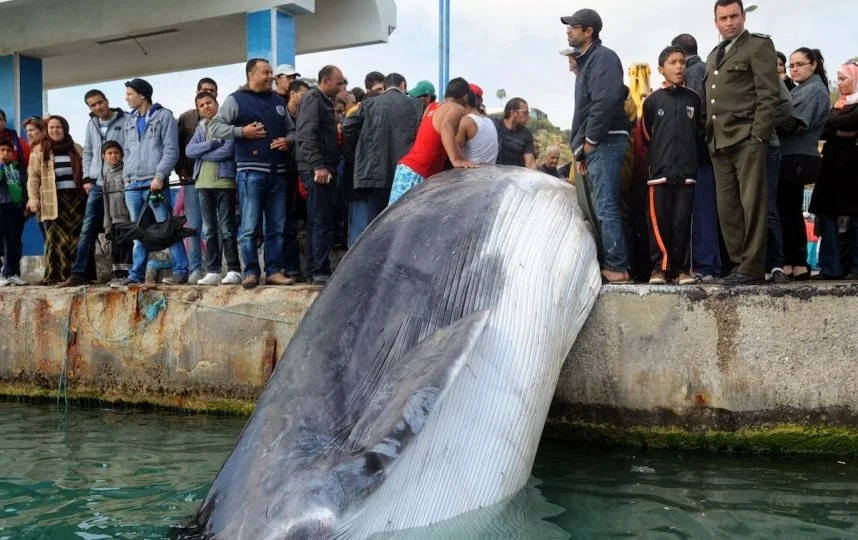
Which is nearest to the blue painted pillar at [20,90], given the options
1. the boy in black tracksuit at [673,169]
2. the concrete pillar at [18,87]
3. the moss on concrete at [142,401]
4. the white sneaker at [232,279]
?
the concrete pillar at [18,87]

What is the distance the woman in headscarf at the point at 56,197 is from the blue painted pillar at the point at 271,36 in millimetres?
5251

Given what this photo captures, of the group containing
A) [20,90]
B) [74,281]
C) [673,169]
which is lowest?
[74,281]

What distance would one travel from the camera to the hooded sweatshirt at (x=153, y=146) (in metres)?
9.55

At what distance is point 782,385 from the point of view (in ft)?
19.4

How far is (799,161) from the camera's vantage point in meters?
7.28

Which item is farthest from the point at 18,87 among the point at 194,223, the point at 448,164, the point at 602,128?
the point at 602,128

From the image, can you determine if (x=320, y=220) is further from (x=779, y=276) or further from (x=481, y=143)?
(x=779, y=276)

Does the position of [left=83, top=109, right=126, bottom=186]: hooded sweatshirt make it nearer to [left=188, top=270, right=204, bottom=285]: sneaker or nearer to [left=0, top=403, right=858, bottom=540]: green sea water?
[left=188, top=270, right=204, bottom=285]: sneaker

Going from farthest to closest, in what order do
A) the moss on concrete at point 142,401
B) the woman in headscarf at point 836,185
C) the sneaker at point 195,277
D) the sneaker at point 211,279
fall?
1. the sneaker at point 195,277
2. the sneaker at point 211,279
3. the moss on concrete at point 142,401
4. the woman in headscarf at point 836,185

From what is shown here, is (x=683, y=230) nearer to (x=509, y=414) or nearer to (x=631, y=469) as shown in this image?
(x=631, y=469)

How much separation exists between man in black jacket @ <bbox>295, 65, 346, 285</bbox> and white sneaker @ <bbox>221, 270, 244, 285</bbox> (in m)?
0.73

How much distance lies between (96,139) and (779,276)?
25.8ft

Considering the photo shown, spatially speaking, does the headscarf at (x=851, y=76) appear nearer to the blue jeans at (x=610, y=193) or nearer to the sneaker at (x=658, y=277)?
the blue jeans at (x=610, y=193)

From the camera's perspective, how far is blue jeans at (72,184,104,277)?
10.2 metres
